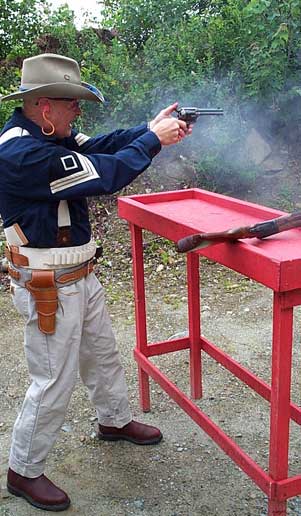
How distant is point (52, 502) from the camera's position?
2441 millimetres

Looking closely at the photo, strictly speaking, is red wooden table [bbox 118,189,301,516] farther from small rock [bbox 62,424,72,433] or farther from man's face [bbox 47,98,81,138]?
man's face [bbox 47,98,81,138]

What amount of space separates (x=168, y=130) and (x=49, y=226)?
597mm

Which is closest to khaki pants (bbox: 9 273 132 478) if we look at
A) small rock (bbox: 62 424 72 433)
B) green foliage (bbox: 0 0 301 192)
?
small rock (bbox: 62 424 72 433)

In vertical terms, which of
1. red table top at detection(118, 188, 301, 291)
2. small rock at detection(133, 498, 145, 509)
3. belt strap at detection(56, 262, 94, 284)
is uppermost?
red table top at detection(118, 188, 301, 291)

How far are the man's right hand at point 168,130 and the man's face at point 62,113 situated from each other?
1.08 feet

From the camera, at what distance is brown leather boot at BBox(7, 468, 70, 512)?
2.44 m

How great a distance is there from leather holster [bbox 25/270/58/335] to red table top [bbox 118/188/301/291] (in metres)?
0.51

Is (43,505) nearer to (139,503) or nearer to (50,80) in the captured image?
(139,503)

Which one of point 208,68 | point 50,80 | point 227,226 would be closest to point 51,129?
point 50,80

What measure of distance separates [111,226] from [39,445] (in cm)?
348

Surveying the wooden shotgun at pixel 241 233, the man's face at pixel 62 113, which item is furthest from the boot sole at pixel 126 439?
the man's face at pixel 62 113

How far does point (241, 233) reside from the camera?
6.56ft

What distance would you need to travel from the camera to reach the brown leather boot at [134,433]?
287 centimetres

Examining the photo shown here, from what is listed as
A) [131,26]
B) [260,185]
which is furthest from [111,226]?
[131,26]
